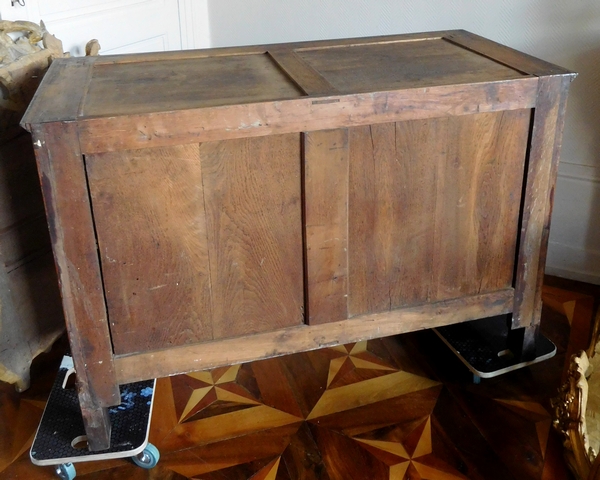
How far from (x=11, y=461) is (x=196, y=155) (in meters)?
0.76

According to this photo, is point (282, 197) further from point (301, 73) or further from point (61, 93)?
point (61, 93)

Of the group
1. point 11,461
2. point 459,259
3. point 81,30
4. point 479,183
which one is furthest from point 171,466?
point 81,30

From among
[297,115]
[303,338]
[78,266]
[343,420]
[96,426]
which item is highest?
[297,115]

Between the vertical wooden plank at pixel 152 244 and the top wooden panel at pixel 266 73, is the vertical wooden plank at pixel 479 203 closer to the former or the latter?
the top wooden panel at pixel 266 73

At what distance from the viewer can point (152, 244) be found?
46.9 inches

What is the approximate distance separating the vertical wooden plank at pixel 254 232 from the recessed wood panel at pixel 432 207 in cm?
11

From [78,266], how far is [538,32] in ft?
4.36

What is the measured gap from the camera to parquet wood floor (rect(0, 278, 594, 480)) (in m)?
1.34

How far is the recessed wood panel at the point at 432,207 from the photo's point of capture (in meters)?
1.25

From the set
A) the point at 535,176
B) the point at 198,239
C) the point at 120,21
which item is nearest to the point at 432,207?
the point at 535,176

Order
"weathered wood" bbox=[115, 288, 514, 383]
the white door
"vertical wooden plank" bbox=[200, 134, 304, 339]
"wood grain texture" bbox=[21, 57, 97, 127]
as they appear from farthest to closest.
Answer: the white door, "weathered wood" bbox=[115, 288, 514, 383], "vertical wooden plank" bbox=[200, 134, 304, 339], "wood grain texture" bbox=[21, 57, 97, 127]

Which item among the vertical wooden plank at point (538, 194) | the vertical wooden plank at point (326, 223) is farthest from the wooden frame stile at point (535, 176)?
the vertical wooden plank at point (326, 223)

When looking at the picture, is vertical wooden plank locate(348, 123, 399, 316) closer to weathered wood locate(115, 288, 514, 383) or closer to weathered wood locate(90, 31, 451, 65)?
weathered wood locate(115, 288, 514, 383)

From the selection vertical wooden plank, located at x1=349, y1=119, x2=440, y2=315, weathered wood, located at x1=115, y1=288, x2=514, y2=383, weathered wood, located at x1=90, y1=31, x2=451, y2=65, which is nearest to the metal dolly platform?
weathered wood, located at x1=115, y1=288, x2=514, y2=383
